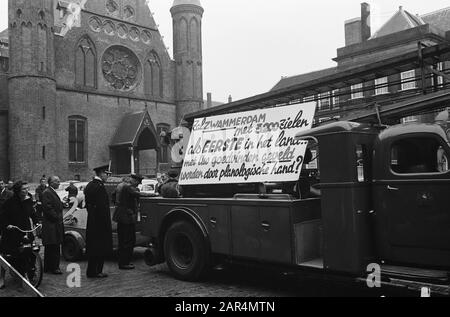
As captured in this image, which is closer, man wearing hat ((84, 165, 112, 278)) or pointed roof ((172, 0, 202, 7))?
man wearing hat ((84, 165, 112, 278))

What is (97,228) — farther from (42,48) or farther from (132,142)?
(42,48)

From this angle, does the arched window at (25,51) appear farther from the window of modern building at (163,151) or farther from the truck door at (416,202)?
the truck door at (416,202)

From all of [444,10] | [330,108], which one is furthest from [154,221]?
[444,10]

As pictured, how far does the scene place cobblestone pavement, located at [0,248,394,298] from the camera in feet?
23.0

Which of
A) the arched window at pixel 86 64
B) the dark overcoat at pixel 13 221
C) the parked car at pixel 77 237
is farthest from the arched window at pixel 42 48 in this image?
the dark overcoat at pixel 13 221

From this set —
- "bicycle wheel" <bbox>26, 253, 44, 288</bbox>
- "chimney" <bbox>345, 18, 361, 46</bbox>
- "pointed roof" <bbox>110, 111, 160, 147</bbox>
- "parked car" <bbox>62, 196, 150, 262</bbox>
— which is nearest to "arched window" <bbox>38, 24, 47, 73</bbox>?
"pointed roof" <bbox>110, 111, 160, 147</bbox>

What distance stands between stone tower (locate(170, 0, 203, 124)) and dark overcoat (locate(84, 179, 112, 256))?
28586 millimetres

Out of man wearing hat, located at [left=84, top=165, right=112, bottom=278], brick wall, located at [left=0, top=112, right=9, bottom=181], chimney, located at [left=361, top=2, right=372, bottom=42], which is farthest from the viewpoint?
chimney, located at [left=361, top=2, right=372, bottom=42]

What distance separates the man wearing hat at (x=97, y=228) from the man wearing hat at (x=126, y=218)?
→ 0.55 metres

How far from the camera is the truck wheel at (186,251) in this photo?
7.64 m

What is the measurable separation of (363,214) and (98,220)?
4.77m

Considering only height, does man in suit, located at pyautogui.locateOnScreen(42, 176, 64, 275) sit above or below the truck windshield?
below

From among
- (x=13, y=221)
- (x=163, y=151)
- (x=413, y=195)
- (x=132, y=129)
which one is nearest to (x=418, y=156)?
(x=413, y=195)

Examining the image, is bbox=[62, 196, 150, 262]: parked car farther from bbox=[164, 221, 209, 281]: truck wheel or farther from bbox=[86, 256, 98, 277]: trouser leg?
bbox=[164, 221, 209, 281]: truck wheel
